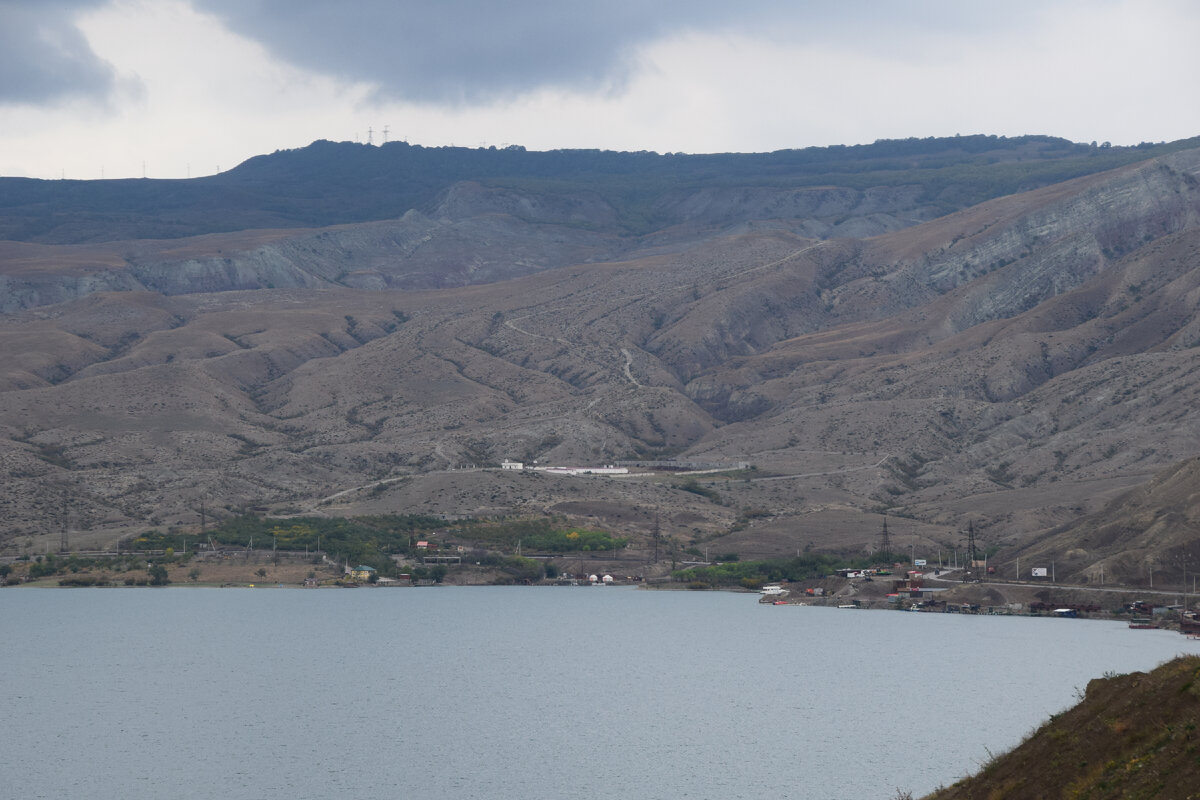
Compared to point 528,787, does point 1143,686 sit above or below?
above

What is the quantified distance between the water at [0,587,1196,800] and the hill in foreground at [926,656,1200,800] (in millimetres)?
22847

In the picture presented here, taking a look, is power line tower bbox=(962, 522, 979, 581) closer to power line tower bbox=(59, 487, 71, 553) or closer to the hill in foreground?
power line tower bbox=(59, 487, 71, 553)

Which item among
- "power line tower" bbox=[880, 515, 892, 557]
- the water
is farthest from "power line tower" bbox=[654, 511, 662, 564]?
the water

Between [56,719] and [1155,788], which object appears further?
[56,719]

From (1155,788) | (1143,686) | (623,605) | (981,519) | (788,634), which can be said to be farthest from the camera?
(981,519)

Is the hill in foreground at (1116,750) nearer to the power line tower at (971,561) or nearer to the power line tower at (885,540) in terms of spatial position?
the power line tower at (971,561)

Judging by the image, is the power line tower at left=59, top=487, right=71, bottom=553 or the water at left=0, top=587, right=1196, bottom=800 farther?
the power line tower at left=59, top=487, right=71, bottom=553

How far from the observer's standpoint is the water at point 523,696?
Result: 6425cm

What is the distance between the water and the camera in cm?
6425

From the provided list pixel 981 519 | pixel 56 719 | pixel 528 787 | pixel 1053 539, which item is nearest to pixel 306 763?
pixel 528 787

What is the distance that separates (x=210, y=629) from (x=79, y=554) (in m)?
52.8

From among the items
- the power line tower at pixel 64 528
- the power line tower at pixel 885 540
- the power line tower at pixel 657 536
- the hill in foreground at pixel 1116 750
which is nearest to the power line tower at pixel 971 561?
the power line tower at pixel 885 540

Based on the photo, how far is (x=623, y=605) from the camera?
15525cm

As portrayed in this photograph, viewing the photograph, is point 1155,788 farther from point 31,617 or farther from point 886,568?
point 886,568
